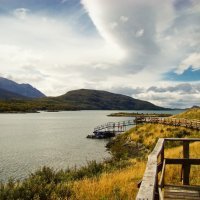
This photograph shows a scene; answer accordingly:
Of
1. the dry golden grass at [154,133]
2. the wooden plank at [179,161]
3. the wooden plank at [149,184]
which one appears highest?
the wooden plank at [149,184]

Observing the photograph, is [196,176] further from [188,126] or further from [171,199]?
[188,126]

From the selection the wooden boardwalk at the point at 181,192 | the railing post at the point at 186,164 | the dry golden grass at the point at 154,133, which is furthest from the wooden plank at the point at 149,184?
the dry golden grass at the point at 154,133

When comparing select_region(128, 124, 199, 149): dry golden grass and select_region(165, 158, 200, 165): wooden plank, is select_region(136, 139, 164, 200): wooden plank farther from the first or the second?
select_region(128, 124, 199, 149): dry golden grass

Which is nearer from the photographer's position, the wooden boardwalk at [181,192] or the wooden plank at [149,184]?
the wooden plank at [149,184]

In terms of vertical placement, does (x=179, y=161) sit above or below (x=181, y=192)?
above

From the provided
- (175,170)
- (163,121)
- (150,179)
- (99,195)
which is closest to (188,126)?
(163,121)

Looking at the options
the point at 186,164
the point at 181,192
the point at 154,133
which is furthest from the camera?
the point at 154,133

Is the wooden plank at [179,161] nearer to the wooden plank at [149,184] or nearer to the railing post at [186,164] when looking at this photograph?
the railing post at [186,164]

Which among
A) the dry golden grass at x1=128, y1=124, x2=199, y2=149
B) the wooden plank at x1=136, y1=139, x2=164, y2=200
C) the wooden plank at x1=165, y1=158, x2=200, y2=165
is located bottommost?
the dry golden grass at x1=128, y1=124, x2=199, y2=149

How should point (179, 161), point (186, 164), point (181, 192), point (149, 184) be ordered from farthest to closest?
1. point (186, 164)
2. point (179, 161)
3. point (181, 192)
4. point (149, 184)

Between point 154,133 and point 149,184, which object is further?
point 154,133

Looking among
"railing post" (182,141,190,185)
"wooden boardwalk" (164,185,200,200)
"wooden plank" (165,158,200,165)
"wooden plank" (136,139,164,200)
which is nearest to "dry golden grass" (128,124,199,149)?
"railing post" (182,141,190,185)

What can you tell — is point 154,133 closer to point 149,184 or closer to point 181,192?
point 181,192

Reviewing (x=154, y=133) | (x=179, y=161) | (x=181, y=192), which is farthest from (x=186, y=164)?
(x=154, y=133)
